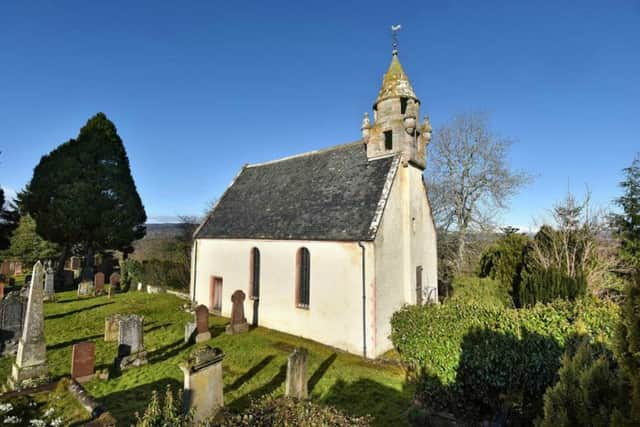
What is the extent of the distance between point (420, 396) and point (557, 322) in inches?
147

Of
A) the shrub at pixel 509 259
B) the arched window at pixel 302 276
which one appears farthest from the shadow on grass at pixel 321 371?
the shrub at pixel 509 259

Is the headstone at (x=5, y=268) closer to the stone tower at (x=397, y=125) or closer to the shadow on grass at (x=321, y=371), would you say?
the shadow on grass at (x=321, y=371)

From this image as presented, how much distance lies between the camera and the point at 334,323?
42.5ft

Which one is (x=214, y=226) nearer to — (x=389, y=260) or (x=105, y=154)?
(x=389, y=260)

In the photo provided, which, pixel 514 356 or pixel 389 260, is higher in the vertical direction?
pixel 389 260

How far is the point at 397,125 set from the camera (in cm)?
1501

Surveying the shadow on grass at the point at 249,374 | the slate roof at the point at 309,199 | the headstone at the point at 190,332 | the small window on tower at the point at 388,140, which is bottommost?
the shadow on grass at the point at 249,374

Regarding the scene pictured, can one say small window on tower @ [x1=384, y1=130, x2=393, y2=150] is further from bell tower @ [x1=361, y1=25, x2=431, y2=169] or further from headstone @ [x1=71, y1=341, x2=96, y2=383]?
headstone @ [x1=71, y1=341, x2=96, y2=383]

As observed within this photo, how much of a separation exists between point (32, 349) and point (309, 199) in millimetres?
11579

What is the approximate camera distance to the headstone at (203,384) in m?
6.48

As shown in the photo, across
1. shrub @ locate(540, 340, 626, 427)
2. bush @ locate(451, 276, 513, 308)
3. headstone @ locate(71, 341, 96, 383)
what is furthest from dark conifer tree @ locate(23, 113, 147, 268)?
shrub @ locate(540, 340, 626, 427)

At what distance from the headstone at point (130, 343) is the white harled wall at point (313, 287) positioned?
233 inches

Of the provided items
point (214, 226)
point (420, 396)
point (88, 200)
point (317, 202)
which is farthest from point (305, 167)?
point (88, 200)

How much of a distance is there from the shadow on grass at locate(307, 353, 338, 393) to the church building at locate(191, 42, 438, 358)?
1095mm
